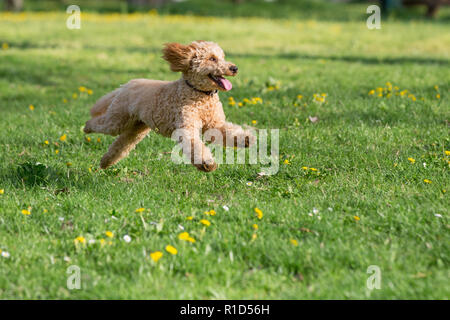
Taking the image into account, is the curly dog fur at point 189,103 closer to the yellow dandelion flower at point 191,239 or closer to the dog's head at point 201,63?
the dog's head at point 201,63

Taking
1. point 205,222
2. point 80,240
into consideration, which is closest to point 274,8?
point 205,222

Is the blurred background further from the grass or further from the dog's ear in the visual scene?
the dog's ear

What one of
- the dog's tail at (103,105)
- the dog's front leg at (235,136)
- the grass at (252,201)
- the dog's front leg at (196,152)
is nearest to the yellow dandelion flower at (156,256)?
the grass at (252,201)

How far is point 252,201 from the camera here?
4.24 metres

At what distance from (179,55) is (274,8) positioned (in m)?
18.2

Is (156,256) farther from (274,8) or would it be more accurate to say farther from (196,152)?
(274,8)

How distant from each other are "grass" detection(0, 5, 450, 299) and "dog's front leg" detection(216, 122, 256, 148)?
0.45m

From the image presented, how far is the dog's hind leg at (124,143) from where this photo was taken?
489 centimetres

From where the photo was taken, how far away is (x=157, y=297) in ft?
10.0

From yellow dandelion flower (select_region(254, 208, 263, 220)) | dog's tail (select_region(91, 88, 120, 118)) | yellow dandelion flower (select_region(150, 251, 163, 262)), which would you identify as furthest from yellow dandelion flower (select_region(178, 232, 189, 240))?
dog's tail (select_region(91, 88, 120, 118))

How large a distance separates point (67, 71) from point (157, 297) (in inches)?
299

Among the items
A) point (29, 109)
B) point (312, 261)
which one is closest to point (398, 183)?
point (312, 261)

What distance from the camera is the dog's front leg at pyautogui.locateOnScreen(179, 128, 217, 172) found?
3.85 m
